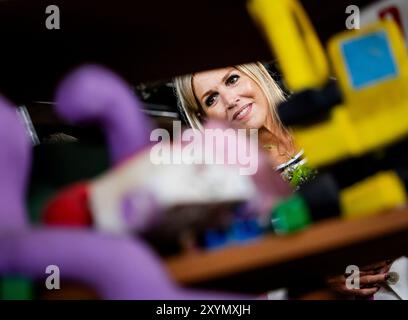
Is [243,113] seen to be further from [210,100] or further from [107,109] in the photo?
[107,109]

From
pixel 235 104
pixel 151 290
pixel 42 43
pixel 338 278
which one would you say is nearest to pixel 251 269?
pixel 151 290

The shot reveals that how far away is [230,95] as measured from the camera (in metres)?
0.93

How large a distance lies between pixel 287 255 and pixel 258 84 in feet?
1.97

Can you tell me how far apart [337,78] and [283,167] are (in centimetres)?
36

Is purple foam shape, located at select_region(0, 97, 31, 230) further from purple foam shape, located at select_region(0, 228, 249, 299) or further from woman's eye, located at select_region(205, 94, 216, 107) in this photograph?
woman's eye, located at select_region(205, 94, 216, 107)

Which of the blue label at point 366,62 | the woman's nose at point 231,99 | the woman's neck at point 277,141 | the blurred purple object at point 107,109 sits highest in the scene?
the woman's nose at point 231,99

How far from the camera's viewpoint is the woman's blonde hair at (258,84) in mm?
951

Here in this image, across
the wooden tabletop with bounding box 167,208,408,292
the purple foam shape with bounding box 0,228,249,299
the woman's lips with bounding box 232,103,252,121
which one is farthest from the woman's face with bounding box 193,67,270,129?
the purple foam shape with bounding box 0,228,249,299

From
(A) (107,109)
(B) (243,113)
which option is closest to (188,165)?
(A) (107,109)

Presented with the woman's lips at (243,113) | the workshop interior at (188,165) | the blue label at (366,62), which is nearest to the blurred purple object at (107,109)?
the workshop interior at (188,165)

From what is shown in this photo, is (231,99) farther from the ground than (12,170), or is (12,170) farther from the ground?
(231,99)

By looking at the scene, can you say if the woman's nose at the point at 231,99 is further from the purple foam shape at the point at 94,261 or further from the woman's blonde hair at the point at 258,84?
the purple foam shape at the point at 94,261

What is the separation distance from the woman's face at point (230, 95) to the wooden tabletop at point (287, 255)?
44 centimetres
